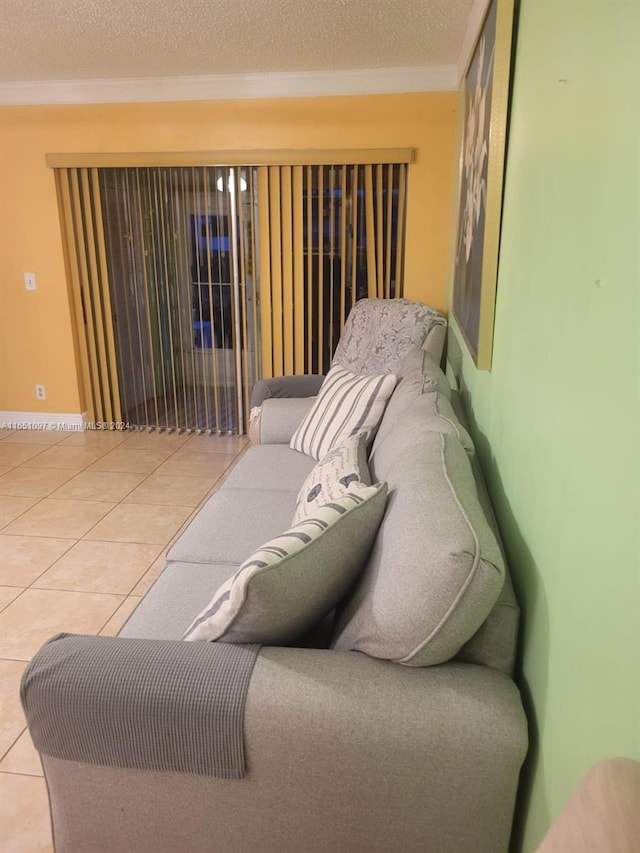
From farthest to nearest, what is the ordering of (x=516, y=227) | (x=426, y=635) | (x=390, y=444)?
(x=390, y=444) → (x=516, y=227) → (x=426, y=635)

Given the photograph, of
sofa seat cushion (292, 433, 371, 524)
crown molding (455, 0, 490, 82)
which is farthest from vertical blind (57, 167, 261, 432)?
sofa seat cushion (292, 433, 371, 524)

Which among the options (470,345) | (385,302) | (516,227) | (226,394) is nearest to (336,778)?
(516,227)

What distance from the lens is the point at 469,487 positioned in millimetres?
1216

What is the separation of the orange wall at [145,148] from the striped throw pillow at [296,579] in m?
2.94

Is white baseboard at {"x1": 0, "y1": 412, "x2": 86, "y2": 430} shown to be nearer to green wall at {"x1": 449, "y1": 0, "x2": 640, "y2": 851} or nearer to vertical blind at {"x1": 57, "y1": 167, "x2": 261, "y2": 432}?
vertical blind at {"x1": 57, "y1": 167, "x2": 261, "y2": 432}

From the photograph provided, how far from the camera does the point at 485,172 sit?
1754 millimetres

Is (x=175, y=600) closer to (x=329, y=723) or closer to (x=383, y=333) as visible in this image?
(x=329, y=723)

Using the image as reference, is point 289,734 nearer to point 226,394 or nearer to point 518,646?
point 518,646

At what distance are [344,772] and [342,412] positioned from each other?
1.57 meters

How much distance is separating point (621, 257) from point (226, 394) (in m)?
3.68

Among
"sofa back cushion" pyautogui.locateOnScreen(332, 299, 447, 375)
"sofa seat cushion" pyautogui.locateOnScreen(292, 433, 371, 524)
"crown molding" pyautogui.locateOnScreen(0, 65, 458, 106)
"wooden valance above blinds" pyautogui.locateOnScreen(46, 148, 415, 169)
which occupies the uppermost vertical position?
"crown molding" pyautogui.locateOnScreen(0, 65, 458, 106)

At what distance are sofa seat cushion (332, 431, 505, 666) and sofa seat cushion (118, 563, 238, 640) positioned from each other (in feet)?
1.53

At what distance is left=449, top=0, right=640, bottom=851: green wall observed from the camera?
2.16 feet

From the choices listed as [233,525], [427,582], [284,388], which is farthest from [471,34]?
[427,582]
